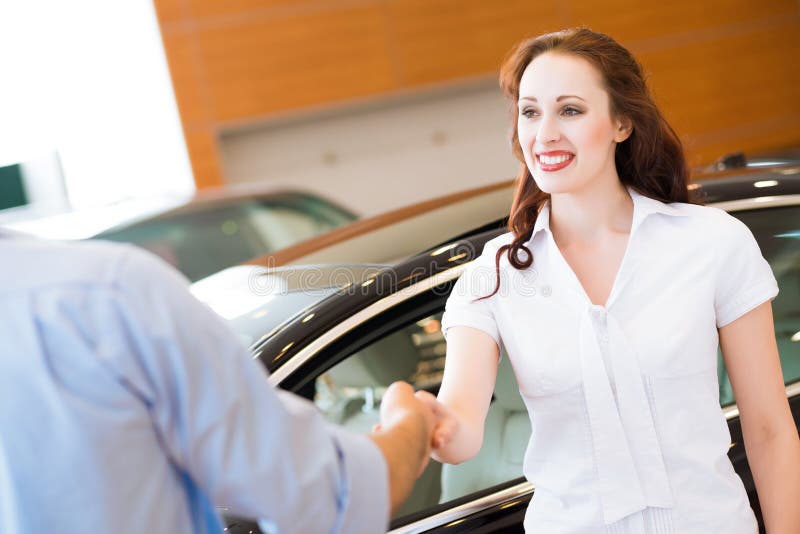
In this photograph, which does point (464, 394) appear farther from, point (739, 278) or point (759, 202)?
point (759, 202)

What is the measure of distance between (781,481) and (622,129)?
685 mm

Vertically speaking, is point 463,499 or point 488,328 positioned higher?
point 488,328

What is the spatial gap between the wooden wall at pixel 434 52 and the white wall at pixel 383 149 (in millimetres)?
261

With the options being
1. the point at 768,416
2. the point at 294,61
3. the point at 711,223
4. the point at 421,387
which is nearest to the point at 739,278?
the point at 711,223

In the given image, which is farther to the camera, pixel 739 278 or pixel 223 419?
pixel 739 278

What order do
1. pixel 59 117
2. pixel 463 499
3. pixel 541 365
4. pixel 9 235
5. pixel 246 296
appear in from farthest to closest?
1. pixel 59 117
2. pixel 246 296
3. pixel 463 499
4. pixel 541 365
5. pixel 9 235

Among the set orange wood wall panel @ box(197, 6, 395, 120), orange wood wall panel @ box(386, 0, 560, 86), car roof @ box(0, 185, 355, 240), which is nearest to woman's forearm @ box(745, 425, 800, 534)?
car roof @ box(0, 185, 355, 240)

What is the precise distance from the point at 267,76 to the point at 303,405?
7230 millimetres

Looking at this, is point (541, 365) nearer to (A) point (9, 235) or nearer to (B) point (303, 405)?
(B) point (303, 405)

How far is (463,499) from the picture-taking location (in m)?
1.96

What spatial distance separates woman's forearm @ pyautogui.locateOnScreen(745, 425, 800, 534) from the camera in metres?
1.60

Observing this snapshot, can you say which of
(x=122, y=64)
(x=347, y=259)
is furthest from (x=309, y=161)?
(x=347, y=259)

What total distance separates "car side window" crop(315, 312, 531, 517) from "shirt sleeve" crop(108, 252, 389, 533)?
2.65 feet

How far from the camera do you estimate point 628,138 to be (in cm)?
186
